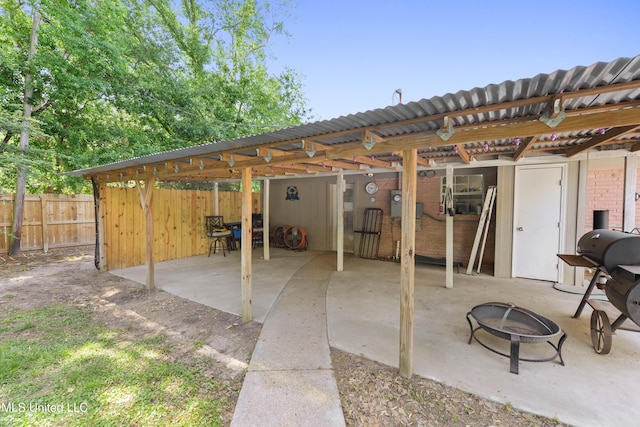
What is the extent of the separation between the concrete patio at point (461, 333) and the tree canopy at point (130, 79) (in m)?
4.51

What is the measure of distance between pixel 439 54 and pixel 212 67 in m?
8.44

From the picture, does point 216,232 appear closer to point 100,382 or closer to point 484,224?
point 100,382

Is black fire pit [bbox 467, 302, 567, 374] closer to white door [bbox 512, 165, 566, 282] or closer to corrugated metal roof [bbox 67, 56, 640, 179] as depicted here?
corrugated metal roof [bbox 67, 56, 640, 179]

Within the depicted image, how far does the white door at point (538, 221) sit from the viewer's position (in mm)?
4562

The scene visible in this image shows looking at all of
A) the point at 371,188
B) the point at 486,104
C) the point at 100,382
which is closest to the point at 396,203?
the point at 371,188

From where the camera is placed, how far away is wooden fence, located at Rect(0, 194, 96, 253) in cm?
682

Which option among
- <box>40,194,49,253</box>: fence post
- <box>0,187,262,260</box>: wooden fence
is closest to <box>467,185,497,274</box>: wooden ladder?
<box>0,187,262,260</box>: wooden fence

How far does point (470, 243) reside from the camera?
5.60 metres

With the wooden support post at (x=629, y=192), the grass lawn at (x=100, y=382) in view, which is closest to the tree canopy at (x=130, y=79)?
the grass lawn at (x=100, y=382)

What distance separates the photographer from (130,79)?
8148 millimetres

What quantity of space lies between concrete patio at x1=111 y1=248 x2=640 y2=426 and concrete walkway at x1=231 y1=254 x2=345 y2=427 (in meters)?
0.23

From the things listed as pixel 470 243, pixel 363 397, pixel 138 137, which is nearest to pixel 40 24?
pixel 138 137

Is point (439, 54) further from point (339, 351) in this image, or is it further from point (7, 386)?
point (7, 386)

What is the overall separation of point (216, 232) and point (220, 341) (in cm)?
480
